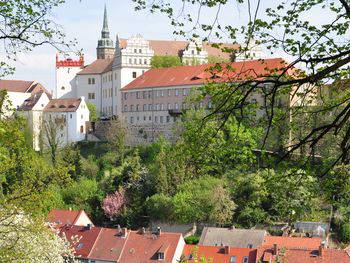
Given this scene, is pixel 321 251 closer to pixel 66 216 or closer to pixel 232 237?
pixel 232 237

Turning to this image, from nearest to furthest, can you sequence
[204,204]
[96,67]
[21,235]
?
1. [21,235]
2. [204,204]
3. [96,67]

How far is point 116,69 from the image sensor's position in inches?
2475

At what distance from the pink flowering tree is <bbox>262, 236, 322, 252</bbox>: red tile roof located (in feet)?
36.4

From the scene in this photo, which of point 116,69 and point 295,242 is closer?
point 295,242

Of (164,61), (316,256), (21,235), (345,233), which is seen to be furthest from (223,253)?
(164,61)

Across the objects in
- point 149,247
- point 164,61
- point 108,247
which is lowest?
point 108,247

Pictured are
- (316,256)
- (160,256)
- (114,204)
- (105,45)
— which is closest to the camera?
(316,256)

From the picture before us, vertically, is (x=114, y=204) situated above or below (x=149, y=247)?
above

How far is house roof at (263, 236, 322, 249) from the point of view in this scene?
1103 inches

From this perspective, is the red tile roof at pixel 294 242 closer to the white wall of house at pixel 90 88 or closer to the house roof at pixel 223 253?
the house roof at pixel 223 253

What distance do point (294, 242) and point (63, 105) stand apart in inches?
1428

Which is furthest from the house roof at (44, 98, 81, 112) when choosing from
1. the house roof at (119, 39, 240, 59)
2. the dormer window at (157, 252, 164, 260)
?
the dormer window at (157, 252, 164, 260)

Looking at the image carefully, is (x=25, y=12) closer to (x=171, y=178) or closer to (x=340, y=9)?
(x=340, y=9)

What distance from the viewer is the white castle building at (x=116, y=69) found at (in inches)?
2441
